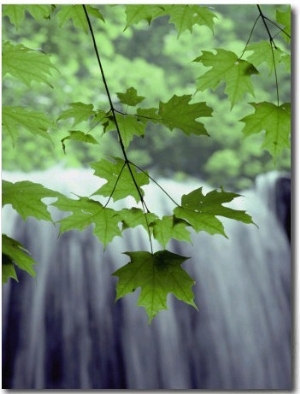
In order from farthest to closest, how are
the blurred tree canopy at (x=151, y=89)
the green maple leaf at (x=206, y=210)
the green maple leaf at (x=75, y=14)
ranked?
1. the blurred tree canopy at (x=151, y=89)
2. the green maple leaf at (x=75, y=14)
3. the green maple leaf at (x=206, y=210)

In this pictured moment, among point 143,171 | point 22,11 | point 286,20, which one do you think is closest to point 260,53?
point 286,20

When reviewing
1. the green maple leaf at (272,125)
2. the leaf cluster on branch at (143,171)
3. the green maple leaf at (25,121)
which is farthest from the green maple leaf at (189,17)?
the green maple leaf at (25,121)

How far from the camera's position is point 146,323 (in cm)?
148

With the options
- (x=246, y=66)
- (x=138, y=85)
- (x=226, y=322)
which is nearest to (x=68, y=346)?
(x=226, y=322)

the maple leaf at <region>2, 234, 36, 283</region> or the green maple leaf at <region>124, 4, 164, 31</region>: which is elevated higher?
the green maple leaf at <region>124, 4, 164, 31</region>

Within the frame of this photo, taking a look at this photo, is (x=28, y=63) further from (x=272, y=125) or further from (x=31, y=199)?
(x=272, y=125)

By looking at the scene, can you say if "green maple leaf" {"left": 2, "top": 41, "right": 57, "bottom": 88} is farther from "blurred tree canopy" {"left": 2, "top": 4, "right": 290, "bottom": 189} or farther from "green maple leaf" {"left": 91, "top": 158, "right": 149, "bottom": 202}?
"blurred tree canopy" {"left": 2, "top": 4, "right": 290, "bottom": 189}

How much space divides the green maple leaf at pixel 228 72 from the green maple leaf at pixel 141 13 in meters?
0.16

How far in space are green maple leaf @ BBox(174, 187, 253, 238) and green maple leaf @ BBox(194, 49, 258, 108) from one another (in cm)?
24

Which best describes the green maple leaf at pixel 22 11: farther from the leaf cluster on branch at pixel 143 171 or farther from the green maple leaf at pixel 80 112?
the green maple leaf at pixel 80 112

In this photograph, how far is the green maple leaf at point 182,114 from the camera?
3.53ft

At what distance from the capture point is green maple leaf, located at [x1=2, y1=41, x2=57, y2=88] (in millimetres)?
1125

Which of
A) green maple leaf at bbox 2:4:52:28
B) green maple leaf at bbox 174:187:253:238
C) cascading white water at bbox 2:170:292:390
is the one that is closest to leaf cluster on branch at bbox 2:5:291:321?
green maple leaf at bbox 174:187:253:238

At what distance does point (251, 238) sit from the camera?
1.56 m
